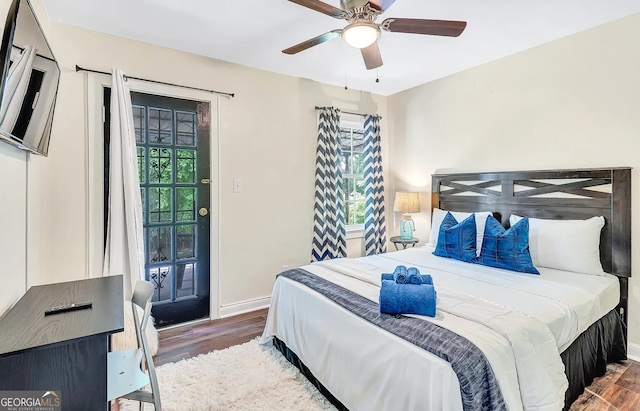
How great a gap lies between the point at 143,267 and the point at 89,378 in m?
1.53

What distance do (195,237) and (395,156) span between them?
2640 millimetres

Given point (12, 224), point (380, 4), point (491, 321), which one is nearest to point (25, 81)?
point (12, 224)

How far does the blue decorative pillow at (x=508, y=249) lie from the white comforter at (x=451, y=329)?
87mm

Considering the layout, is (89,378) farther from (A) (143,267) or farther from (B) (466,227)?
(B) (466,227)

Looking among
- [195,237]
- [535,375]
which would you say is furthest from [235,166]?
[535,375]

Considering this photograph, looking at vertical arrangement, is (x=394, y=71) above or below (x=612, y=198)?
above

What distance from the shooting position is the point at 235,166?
3.06 metres

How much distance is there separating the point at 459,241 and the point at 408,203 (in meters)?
1.01

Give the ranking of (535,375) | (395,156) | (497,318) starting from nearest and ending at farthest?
(535,375)
(497,318)
(395,156)

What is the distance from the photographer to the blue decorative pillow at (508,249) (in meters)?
2.30

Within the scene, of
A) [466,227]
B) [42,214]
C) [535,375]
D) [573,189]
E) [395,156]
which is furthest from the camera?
[395,156]

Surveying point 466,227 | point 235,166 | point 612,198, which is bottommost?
point 466,227

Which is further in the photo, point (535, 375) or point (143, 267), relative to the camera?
point (143, 267)

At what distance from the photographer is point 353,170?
4.07 m
